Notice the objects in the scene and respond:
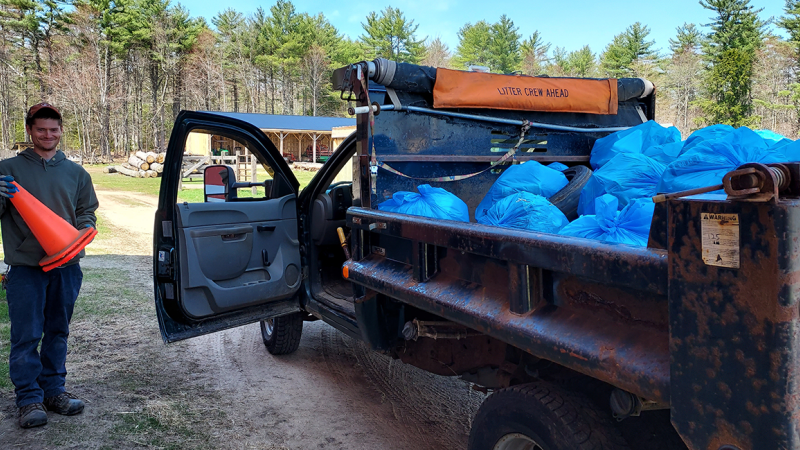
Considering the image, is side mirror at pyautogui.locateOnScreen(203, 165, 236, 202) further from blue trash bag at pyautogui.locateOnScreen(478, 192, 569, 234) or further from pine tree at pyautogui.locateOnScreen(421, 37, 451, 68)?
pine tree at pyautogui.locateOnScreen(421, 37, 451, 68)

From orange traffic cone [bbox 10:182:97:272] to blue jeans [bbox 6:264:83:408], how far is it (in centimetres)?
17

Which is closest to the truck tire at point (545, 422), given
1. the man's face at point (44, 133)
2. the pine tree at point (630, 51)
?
the man's face at point (44, 133)

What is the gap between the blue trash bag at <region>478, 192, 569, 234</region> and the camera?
2490mm

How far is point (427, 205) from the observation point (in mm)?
2941

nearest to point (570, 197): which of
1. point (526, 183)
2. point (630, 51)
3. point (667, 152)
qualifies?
point (526, 183)

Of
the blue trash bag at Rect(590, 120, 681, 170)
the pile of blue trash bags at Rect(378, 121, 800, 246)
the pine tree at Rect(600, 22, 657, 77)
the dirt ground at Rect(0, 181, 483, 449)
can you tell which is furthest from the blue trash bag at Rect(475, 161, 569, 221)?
the pine tree at Rect(600, 22, 657, 77)

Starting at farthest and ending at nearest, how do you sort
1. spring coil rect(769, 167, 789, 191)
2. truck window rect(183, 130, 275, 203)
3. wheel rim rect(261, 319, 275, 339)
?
wheel rim rect(261, 319, 275, 339) < truck window rect(183, 130, 275, 203) < spring coil rect(769, 167, 789, 191)

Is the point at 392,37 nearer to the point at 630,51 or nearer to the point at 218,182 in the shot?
the point at 630,51

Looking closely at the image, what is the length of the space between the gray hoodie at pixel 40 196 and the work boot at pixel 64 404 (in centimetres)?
87

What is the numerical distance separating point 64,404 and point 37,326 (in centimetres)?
52

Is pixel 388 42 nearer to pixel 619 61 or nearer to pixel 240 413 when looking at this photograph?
pixel 619 61

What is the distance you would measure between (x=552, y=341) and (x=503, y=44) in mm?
63057

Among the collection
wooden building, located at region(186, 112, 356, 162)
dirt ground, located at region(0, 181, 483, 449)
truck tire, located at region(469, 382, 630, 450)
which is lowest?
dirt ground, located at region(0, 181, 483, 449)

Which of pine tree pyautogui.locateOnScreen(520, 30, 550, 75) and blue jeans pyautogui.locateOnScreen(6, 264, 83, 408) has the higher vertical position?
pine tree pyautogui.locateOnScreen(520, 30, 550, 75)
